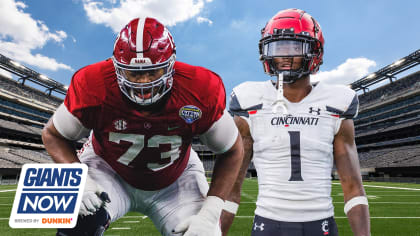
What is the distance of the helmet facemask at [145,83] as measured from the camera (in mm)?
1711

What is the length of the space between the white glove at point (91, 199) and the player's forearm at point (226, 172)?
0.68 meters

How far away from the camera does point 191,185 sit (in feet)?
7.48

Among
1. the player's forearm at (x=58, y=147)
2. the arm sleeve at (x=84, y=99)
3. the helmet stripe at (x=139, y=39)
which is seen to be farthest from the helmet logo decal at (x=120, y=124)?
the helmet stripe at (x=139, y=39)

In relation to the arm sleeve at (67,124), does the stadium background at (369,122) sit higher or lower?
higher

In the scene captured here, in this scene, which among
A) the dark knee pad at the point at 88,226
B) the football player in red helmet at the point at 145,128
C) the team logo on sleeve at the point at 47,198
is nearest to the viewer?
the team logo on sleeve at the point at 47,198

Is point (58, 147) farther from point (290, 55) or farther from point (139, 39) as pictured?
point (290, 55)

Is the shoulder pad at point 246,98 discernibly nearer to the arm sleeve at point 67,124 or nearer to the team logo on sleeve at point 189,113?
the team logo on sleeve at point 189,113

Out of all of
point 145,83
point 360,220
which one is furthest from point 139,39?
point 360,220

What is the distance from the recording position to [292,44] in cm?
169

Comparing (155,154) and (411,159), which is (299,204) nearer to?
(155,154)

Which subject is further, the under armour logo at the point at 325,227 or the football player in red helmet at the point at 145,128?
the football player in red helmet at the point at 145,128

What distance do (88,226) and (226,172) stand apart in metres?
0.87

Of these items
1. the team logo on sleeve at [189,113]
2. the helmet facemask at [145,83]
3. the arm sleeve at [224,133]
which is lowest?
the arm sleeve at [224,133]

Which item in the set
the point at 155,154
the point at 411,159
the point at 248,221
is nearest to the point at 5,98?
the point at 248,221
